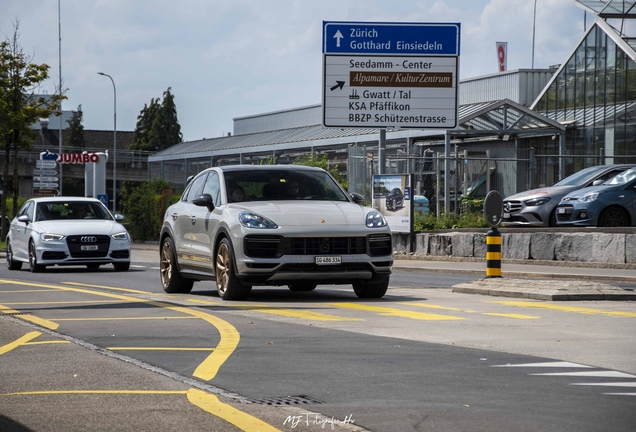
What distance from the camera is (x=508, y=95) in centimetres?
5806

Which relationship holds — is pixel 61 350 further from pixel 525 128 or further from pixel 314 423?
pixel 525 128

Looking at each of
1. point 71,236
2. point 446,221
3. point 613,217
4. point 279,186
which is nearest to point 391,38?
point 446,221

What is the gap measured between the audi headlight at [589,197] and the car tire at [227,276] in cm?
1238

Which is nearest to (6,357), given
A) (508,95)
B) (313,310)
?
(313,310)

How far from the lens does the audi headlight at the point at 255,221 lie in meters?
12.4

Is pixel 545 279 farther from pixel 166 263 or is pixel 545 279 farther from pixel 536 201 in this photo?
pixel 166 263

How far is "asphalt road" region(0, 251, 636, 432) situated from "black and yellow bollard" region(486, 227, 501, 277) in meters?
1.67

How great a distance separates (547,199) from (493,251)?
10.4 m

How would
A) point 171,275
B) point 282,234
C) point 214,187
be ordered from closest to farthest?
point 282,234
point 214,187
point 171,275

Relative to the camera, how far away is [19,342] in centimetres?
864

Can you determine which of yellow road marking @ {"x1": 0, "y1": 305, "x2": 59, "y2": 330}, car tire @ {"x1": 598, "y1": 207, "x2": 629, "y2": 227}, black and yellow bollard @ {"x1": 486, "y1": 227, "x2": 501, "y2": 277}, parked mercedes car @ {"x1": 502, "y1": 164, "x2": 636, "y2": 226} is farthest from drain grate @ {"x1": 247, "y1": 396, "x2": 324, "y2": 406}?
parked mercedes car @ {"x1": 502, "y1": 164, "x2": 636, "y2": 226}

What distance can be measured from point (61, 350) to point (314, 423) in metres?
3.49

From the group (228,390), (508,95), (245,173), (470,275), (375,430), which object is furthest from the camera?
(508,95)

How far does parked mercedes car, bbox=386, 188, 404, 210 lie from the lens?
28156 mm
